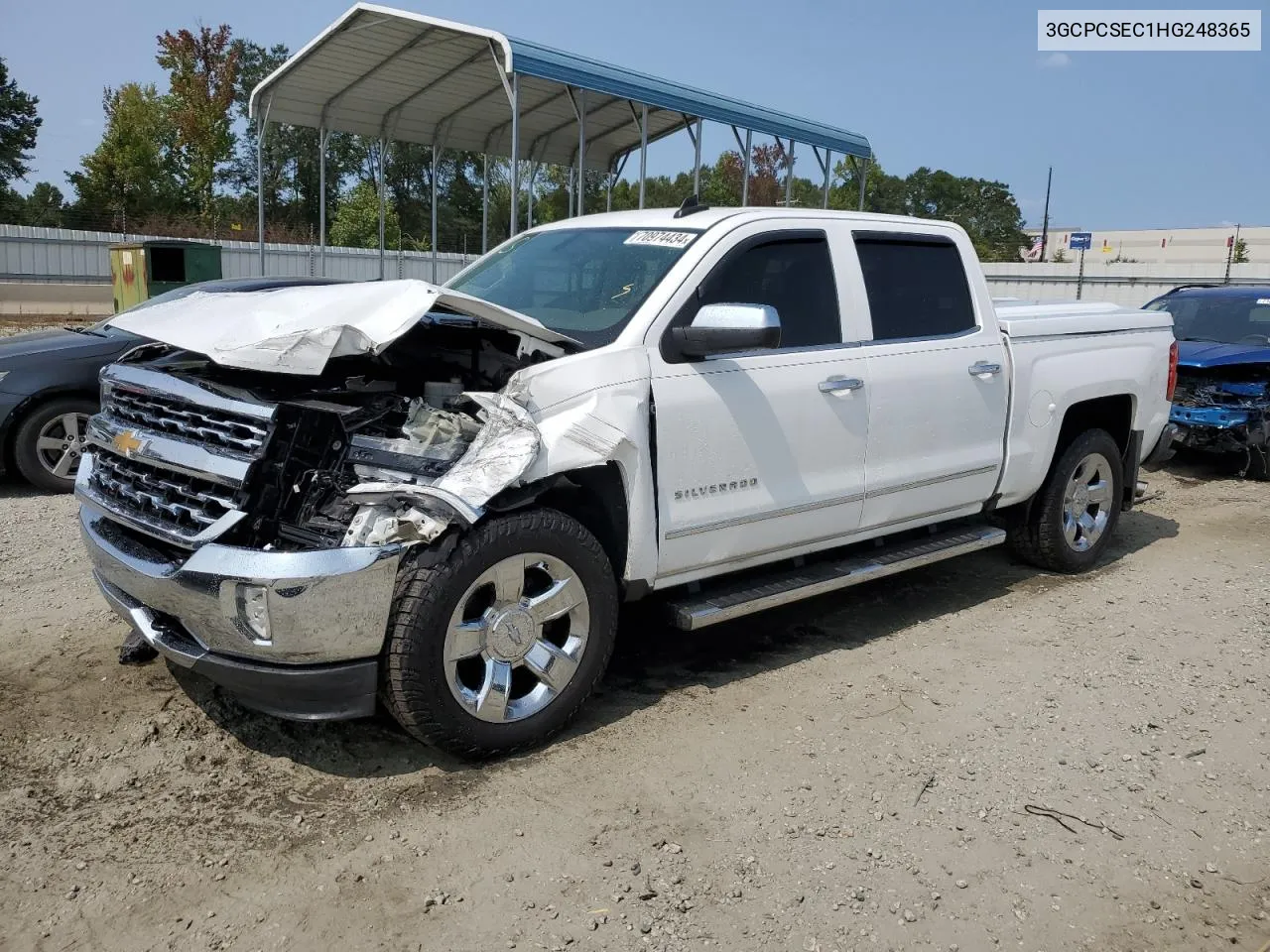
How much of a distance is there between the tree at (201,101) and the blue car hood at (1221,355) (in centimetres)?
4171

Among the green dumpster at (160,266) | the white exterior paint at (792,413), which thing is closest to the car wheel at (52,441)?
the white exterior paint at (792,413)

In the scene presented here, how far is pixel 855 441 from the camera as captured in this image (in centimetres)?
450

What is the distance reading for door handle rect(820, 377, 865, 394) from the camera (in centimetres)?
436

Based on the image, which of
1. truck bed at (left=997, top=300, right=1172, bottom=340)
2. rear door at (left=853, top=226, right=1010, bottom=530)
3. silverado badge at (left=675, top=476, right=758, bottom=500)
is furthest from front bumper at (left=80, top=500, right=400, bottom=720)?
truck bed at (left=997, top=300, right=1172, bottom=340)

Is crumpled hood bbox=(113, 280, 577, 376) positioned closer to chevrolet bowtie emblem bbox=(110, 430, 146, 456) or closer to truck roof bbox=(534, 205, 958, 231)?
chevrolet bowtie emblem bbox=(110, 430, 146, 456)

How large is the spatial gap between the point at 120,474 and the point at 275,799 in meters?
1.36

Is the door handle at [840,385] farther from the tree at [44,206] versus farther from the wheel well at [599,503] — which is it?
the tree at [44,206]

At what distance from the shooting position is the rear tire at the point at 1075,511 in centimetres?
587

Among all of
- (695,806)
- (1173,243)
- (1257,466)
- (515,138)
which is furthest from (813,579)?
(1173,243)

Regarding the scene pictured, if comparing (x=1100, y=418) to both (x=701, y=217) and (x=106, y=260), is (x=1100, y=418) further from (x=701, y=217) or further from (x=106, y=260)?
(x=106, y=260)

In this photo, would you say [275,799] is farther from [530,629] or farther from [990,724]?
[990,724]

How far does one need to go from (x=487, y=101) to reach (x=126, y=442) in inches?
516

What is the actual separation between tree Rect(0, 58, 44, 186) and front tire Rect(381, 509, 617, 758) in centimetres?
4815

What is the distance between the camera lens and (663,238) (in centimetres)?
433
